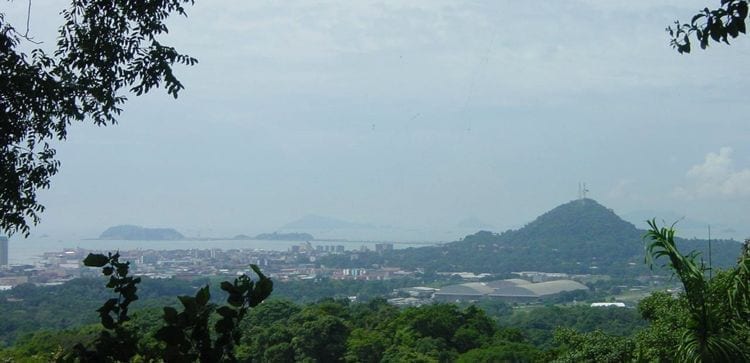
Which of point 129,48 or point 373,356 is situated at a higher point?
point 129,48

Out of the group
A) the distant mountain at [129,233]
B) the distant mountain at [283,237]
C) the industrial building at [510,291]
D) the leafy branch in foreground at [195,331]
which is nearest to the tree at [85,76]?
the leafy branch in foreground at [195,331]

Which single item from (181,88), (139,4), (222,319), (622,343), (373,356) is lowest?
(373,356)

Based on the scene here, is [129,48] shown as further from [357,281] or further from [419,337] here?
[357,281]

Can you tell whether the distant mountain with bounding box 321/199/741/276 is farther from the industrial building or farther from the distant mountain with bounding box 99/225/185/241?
the distant mountain with bounding box 99/225/185/241

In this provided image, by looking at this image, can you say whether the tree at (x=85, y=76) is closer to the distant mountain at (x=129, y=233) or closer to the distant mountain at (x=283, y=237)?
the distant mountain at (x=129, y=233)

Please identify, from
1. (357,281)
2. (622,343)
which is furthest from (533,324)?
(357,281)

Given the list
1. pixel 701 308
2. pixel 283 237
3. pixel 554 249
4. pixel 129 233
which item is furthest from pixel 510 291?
pixel 701 308
